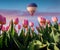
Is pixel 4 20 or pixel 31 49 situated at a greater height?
pixel 4 20

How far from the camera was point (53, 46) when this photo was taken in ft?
4.57

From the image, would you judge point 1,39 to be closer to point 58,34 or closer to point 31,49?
point 31,49

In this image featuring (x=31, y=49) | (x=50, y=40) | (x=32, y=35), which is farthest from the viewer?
(x=32, y=35)

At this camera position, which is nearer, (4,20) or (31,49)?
(31,49)

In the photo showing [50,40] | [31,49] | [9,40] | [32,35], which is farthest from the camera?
[32,35]

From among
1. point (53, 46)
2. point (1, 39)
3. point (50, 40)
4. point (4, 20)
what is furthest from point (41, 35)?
point (4, 20)

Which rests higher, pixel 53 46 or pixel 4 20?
pixel 4 20

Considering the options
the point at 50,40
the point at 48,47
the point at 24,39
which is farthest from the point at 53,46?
the point at 24,39

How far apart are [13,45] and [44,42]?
0.21 metres

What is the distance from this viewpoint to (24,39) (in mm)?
1540

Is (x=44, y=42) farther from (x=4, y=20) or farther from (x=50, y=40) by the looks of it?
(x=4, y=20)

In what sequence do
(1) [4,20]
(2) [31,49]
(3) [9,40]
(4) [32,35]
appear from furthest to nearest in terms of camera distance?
(1) [4,20] < (4) [32,35] < (3) [9,40] < (2) [31,49]

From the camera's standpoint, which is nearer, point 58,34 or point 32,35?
point 58,34

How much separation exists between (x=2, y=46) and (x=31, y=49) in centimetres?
20
